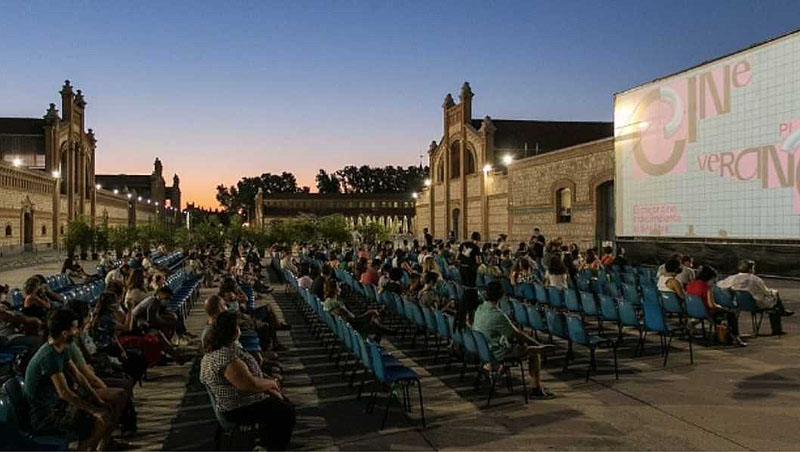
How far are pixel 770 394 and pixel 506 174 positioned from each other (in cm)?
3518

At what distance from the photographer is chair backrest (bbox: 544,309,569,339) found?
346 inches

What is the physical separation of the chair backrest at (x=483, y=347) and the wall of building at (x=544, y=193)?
934 inches

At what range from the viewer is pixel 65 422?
202 inches

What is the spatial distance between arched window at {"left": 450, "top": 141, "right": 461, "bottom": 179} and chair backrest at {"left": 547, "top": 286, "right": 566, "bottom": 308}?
40.0 metres

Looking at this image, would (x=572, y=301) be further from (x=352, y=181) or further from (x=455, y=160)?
(x=352, y=181)

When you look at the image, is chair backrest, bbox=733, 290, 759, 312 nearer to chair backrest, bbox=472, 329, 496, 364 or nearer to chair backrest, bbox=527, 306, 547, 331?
chair backrest, bbox=527, 306, 547, 331

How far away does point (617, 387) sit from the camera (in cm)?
780

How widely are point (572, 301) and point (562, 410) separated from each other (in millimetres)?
5219

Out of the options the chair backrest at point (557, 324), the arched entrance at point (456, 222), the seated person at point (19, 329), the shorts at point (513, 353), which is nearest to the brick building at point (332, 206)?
the arched entrance at point (456, 222)

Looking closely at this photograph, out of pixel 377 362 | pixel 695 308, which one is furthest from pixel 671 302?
pixel 377 362

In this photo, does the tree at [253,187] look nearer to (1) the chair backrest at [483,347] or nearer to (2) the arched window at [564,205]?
(2) the arched window at [564,205]

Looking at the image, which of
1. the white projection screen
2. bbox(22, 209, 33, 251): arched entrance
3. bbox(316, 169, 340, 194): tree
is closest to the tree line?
bbox(316, 169, 340, 194): tree

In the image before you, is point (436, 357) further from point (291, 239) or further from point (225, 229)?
point (291, 239)

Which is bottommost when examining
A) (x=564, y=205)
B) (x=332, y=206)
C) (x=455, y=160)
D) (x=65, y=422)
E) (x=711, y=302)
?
(x=65, y=422)
